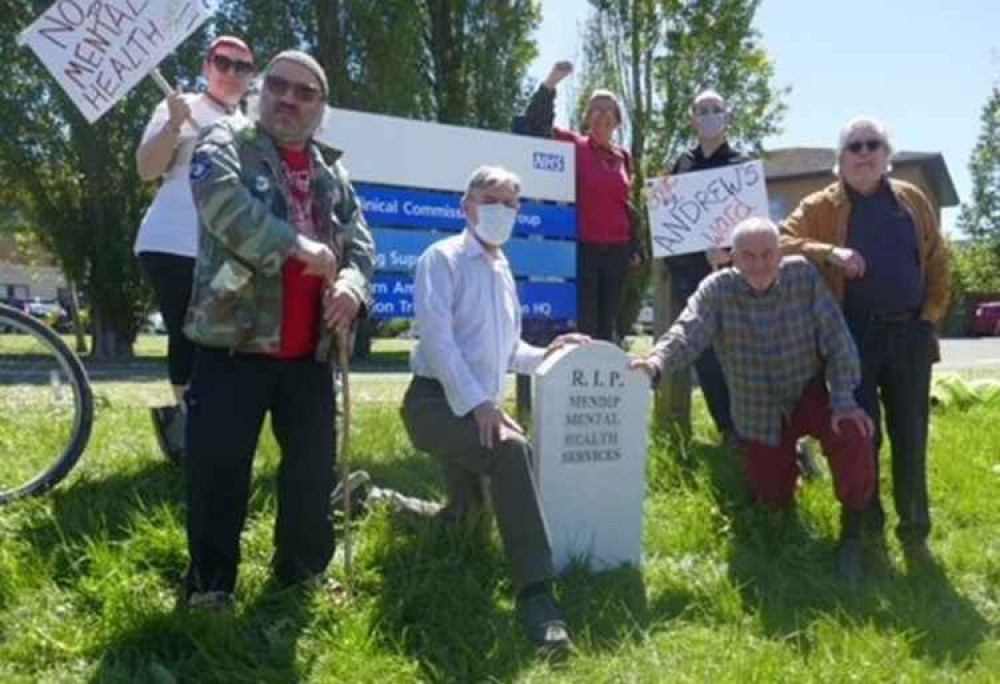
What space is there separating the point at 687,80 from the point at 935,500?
23.8 metres

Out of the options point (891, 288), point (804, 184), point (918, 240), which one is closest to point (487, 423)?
point (891, 288)

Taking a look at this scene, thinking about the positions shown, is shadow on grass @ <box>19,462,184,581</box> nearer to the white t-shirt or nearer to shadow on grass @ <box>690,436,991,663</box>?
the white t-shirt

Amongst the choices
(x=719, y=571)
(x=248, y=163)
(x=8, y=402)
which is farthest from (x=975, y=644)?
(x=8, y=402)

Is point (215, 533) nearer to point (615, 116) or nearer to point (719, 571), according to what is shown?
point (719, 571)

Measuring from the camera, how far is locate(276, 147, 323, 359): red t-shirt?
3650mm

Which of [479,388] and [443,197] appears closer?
[479,388]

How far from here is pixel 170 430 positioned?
505 cm

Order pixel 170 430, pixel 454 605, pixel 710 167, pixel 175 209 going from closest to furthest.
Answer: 1. pixel 454 605
2. pixel 175 209
3. pixel 170 430
4. pixel 710 167

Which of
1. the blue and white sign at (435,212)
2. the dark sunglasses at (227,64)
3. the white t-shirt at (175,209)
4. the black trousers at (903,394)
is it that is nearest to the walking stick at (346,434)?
the white t-shirt at (175,209)

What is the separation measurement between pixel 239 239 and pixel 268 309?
28 centimetres

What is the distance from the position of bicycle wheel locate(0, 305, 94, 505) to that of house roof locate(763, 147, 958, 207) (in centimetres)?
4495

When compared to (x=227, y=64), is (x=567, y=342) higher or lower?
lower

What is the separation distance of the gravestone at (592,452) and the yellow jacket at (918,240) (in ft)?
3.51

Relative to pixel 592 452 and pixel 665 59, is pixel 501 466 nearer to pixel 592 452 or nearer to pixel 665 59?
pixel 592 452
